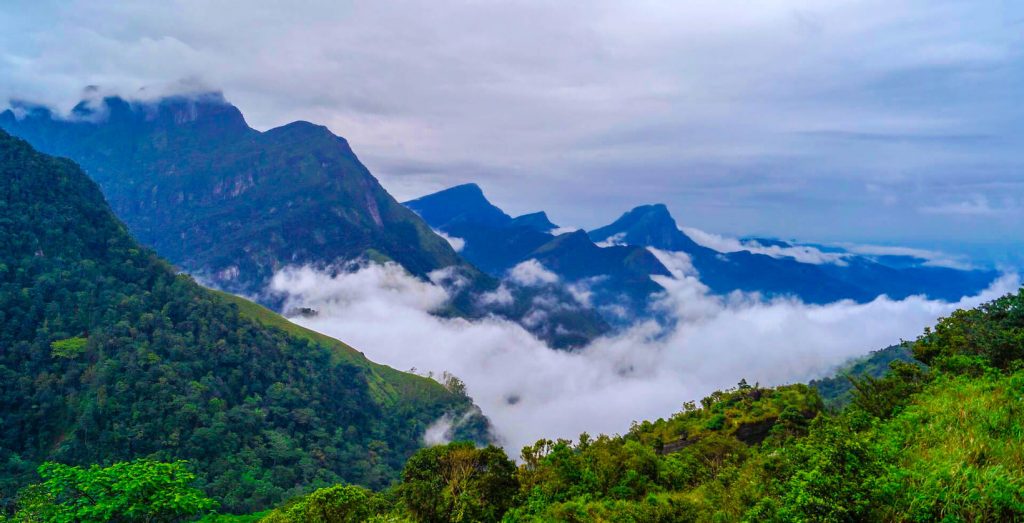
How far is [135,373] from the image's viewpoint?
90.3 metres

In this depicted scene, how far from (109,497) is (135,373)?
83647 millimetres

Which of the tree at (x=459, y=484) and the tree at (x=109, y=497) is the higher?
the tree at (x=109, y=497)

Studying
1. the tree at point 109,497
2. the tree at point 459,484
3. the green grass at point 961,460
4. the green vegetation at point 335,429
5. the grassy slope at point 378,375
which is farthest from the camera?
the grassy slope at point 378,375

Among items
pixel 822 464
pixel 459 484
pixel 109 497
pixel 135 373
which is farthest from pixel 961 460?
pixel 135 373

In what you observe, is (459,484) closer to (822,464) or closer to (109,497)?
(109,497)

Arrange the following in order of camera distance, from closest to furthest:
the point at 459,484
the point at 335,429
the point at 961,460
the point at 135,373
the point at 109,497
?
the point at 961,460 < the point at 109,497 < the point at 459,484 < the point at 135,373 < the point at 335,429

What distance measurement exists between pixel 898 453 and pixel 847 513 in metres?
4.24

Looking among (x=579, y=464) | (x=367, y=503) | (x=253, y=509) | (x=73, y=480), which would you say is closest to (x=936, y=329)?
(x=579, y=464)

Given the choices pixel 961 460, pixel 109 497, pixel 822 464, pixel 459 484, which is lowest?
pixel 459 484

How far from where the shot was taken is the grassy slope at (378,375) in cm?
16850

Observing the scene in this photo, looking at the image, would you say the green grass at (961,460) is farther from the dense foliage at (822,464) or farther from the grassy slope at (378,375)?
the grassy slope at (378,375)

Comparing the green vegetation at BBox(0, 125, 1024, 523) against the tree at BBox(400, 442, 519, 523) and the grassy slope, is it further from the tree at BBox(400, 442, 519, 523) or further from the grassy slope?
the grassy slope

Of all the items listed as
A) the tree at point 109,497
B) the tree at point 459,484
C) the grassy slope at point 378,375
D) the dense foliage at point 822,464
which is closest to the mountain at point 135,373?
the grassy slope at point 378,375

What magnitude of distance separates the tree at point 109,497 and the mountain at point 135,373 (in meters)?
57.4
